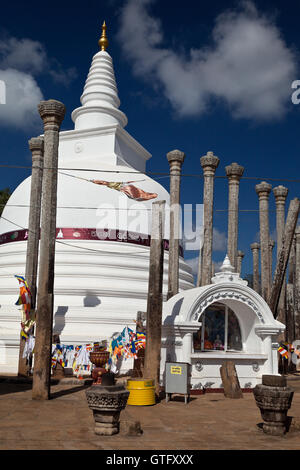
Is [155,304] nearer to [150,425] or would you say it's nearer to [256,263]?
[150,425]

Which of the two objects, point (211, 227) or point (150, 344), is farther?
point (211, 227)

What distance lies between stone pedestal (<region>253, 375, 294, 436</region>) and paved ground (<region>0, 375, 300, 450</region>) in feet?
0.63

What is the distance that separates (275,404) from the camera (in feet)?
26.2

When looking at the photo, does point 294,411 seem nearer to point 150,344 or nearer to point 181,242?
point 150,344

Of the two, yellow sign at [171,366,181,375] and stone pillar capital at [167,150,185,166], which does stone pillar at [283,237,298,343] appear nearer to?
stone pillar capital at [167,150,185,166]

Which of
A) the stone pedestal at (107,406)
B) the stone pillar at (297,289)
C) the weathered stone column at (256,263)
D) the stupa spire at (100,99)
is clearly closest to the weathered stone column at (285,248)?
the stone pillar at (297,289)

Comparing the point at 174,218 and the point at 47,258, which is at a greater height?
the point at 174,218

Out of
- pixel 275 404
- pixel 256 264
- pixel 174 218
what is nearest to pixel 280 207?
pixel 174 218

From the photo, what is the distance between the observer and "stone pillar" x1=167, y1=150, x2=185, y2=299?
1853 centimetres

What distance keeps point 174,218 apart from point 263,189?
502cm
